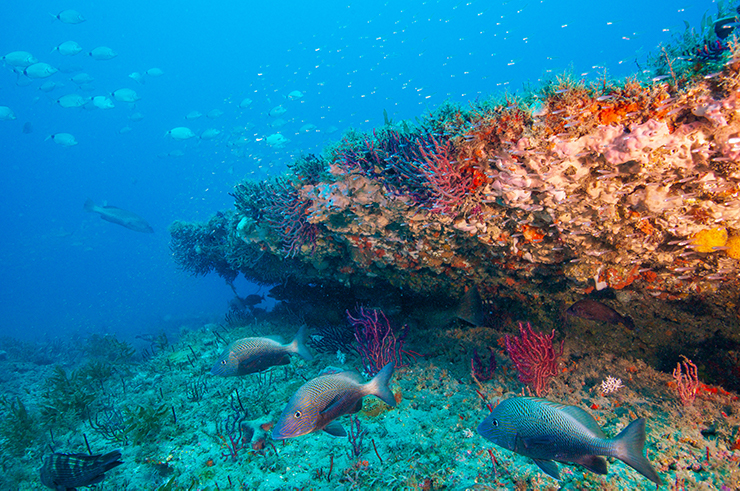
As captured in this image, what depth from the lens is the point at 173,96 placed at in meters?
89.3

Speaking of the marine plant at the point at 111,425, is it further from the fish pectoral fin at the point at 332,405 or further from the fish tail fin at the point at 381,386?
the fish tail fin at the point at 381,386

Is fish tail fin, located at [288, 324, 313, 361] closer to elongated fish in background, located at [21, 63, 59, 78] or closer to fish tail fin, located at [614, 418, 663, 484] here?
fish tail fin, located at [614, 418, 663, 484]

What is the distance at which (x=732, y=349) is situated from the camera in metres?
3.70

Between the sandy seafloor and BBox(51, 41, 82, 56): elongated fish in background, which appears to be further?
BBox(51, 41, 82, 56): elongated fish in background

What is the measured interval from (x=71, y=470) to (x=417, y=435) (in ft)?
11.9

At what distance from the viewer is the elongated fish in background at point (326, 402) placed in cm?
258

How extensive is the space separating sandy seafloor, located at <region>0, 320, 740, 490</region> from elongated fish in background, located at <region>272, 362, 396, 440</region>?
926 millimetres

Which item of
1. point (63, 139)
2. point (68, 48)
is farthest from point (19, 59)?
point (63, 139)

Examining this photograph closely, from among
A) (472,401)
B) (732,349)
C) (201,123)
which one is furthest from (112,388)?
(201,123)

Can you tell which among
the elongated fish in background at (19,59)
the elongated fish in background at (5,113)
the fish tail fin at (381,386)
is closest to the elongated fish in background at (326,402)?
the fish tail fin at (381,386)

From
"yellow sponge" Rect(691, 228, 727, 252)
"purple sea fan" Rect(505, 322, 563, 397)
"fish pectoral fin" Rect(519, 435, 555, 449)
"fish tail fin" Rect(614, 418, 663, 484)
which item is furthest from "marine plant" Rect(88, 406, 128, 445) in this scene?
"yellow sponge" Rect(691, 228, 727, 252)

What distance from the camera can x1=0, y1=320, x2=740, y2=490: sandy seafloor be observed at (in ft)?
9.30

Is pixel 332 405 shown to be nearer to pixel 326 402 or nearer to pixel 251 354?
pixel 326 402

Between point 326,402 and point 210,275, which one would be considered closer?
point 326,402
